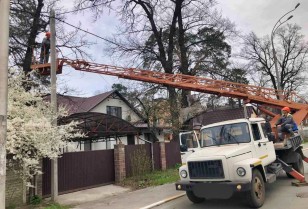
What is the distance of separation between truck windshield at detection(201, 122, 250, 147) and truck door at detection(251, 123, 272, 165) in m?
0.30

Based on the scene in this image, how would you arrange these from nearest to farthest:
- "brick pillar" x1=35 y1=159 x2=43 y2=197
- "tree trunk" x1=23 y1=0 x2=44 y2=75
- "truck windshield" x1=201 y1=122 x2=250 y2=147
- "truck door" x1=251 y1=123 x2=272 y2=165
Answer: "truck door" x1=251 y1=123 x2=272 y2=165 → "truck windshield" x1=201 y1=122 x2=250 y2=147 → "brick pillar" x1=35 y1=159 x2=43 y2=197 → "tree trunk" x1=23 y1=0 x2=44 y2=75

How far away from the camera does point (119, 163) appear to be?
15164 mm

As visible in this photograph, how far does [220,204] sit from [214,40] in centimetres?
1864

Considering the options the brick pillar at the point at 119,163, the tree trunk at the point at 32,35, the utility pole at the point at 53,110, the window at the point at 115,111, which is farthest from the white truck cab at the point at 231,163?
the window at the point at 115,111

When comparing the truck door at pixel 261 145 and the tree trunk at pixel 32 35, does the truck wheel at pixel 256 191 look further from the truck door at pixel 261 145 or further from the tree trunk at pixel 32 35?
the tree trunk at pixel 32 35

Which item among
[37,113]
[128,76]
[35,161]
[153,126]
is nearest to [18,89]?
[37,113]

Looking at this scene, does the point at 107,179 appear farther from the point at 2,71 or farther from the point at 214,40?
the point at 214,40

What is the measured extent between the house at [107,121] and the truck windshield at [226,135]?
6.20m

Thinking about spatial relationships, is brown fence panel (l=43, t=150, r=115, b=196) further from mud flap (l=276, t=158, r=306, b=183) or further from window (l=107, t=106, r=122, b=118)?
window (l=107, t=106, r=122, b=118)

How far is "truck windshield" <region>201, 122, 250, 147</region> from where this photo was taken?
9.03 m

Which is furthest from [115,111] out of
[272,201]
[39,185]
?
[272,201]

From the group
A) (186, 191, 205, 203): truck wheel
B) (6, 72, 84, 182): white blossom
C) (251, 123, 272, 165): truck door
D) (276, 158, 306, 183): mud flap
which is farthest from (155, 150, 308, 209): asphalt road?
(6, 72, 84, 182): white blossom

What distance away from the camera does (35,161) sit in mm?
9195

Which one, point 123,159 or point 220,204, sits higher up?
point 123,159
